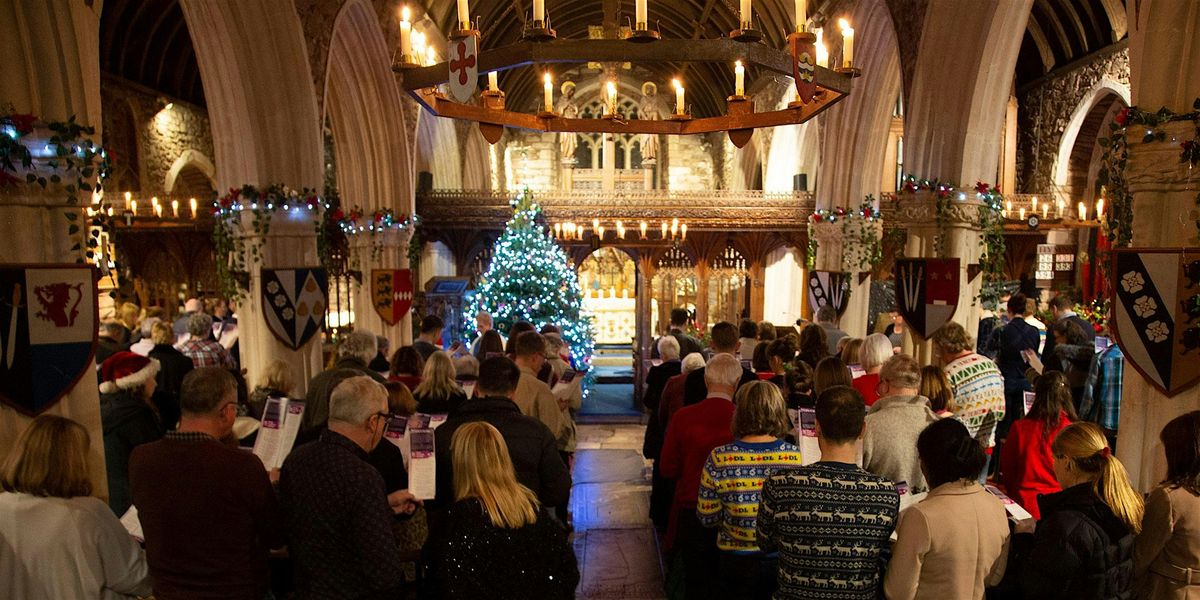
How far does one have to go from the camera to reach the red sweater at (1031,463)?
3.14 m

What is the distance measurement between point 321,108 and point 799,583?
6173 millimetres

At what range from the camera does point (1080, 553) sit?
2.09m

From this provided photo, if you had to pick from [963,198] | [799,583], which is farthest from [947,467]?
[963,198]

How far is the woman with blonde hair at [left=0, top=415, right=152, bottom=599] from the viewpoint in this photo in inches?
81.7

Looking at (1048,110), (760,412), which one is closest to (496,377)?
(760,412)

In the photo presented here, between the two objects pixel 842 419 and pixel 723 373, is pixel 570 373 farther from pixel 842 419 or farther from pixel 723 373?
pixel 842 419

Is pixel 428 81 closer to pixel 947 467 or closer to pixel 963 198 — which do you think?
pixel 947 467

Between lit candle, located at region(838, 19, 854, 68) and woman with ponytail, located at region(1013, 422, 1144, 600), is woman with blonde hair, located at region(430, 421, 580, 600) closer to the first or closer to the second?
woman with ponytail, located at region(1013, 422, 1144, 600)

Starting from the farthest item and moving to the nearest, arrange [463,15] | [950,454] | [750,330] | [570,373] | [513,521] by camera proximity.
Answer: [750,330] → [570,373] → [463,15] → [950,454] → [513,521]

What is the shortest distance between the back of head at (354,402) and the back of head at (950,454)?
1.69m

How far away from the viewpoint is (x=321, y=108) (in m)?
6.70

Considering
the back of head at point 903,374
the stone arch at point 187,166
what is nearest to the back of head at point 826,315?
the back of head at point 903,374

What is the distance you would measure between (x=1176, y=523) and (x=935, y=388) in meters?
1.35

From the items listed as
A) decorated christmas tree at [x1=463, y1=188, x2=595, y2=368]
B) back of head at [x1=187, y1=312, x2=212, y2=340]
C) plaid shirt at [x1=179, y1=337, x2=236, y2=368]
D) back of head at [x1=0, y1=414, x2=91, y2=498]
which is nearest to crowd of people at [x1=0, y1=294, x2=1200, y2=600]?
back of head at [x1=0, y1=414, x2=91, y2=498]
